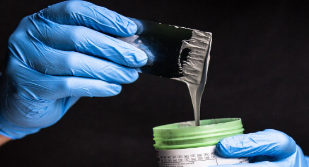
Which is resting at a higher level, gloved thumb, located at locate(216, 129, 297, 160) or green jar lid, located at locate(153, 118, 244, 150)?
green jar lid, located at locate(153, 118, 244, 150)

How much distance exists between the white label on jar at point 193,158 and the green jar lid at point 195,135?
0.06ft

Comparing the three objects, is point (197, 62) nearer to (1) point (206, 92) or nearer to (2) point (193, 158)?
(2) point (193, 158)

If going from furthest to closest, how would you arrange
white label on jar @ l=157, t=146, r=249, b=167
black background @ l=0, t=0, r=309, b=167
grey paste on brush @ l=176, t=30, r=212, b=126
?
black background @ l=0, t=0, r=309, b=167
grey paste on brush @ l=176, t=30, r=212, b=126
white label on jar @ l=157, t=146, r=249, b=167

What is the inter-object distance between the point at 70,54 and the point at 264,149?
789mm

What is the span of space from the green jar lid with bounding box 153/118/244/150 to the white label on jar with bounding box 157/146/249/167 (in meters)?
0.02

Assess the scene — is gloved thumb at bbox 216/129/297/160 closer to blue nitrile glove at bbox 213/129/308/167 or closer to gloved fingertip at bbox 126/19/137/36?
blue nitrile glove at bbox 213/129/308/167

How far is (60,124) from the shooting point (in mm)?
2244

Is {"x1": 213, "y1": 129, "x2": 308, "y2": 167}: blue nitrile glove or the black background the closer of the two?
{"x1": 213, "y1": 129, "x2": 308, "y2": 167}: blue nitrile glove

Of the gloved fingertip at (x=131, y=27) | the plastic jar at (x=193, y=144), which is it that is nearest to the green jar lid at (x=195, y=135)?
the plastic jar at (x=193, y=144)

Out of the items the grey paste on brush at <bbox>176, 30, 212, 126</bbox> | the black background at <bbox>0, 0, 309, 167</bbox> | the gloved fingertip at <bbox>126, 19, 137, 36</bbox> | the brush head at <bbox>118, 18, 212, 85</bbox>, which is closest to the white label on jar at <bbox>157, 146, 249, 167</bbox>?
the grey paste on brush at <bbox>176, 30, 212, 126</bbox>

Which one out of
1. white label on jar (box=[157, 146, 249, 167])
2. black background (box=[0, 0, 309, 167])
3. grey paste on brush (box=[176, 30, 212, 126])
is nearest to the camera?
white label on jar (box=[157, 146, 249, 167])

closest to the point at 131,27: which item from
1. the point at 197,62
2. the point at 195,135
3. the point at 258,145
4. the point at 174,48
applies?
the point at 174,48

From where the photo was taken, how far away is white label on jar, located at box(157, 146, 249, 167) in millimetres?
1104

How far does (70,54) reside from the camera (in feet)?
4.42
